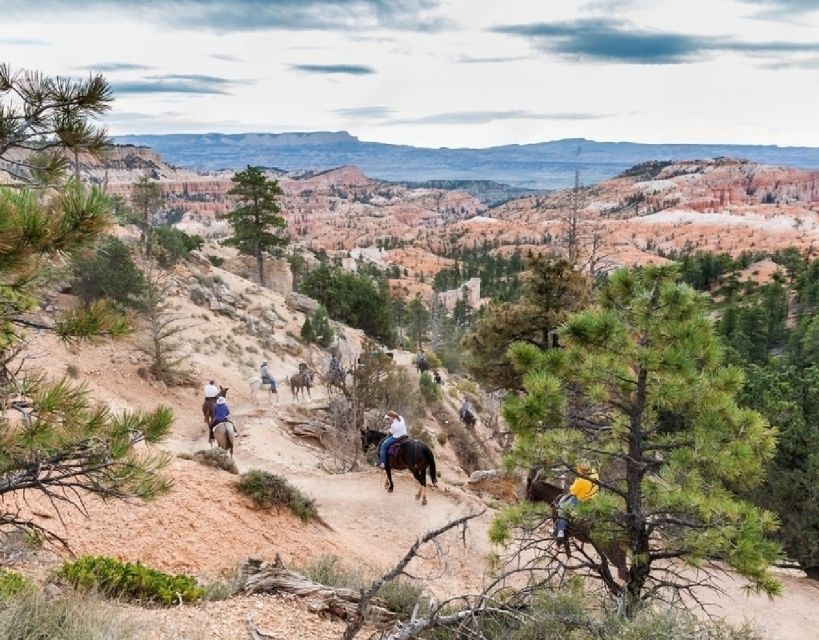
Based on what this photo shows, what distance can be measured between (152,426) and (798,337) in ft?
165

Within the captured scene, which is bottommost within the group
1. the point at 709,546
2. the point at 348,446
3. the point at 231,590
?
the point at 348,446

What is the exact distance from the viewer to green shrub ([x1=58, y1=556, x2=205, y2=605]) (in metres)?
6.66

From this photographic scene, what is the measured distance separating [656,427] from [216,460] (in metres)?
9.74

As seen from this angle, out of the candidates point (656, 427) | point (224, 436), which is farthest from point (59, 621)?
point (224, 436)

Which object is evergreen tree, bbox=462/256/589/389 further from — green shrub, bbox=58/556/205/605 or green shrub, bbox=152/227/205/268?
green shrub, bbox=152/227/205/268

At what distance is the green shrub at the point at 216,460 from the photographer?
13930 mm

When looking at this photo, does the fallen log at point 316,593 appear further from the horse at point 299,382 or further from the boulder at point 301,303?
the boulder at point 301,303

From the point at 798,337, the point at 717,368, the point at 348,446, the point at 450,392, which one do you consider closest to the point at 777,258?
the point at 798,337

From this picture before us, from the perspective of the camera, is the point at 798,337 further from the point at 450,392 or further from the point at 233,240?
the point at 233,240

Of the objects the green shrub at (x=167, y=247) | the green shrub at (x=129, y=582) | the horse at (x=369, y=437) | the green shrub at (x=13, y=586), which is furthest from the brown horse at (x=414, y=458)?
the green shrub at (x=167, y=247)

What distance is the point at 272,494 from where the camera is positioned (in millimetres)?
12258

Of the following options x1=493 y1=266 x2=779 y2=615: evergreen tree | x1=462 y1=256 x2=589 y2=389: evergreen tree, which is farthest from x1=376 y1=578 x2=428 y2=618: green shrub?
x1=462 y1=256 x2=589 y2=389: evergreen tree

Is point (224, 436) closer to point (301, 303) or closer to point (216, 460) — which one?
point (216, 460)

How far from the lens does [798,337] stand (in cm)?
4566
